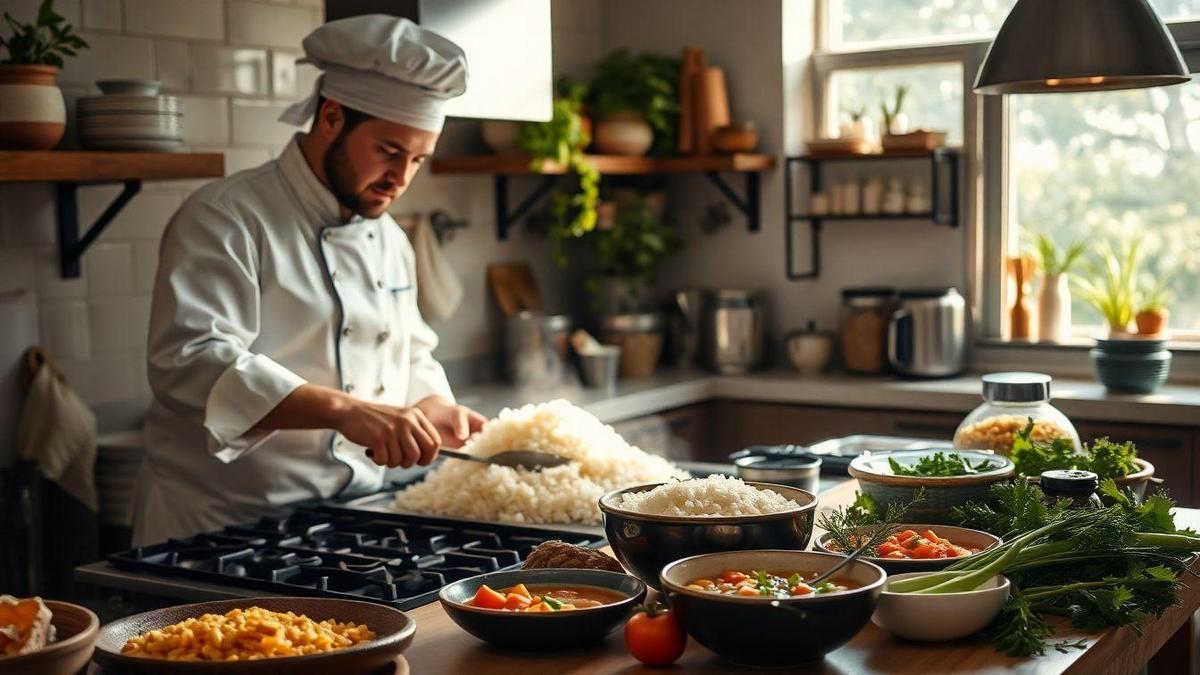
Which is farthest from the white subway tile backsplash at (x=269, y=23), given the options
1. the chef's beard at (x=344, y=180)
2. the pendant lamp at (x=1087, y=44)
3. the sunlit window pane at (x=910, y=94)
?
the pendant lamp at (x=1087, y=44)

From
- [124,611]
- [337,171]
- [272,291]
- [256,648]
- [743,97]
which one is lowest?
[124,611]

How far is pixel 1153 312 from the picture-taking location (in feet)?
14.2

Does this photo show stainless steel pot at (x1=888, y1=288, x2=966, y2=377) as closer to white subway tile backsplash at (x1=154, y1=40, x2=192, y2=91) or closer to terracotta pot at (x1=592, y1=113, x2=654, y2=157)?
terracotta pot at (x1=592, y1=113, x2=654, y2=157)

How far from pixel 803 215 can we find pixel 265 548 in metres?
3.08

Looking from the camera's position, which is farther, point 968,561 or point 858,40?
point 858,40

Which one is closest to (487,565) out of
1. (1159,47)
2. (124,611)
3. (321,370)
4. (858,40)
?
(124,611)

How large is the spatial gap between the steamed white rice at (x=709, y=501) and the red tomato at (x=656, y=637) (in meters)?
0.24

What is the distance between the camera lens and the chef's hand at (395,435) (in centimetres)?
241

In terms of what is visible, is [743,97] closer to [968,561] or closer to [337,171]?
[337,171]

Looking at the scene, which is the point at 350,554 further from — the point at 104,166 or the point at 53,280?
the point at 53,280

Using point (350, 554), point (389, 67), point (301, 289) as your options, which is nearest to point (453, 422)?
point (301, 289)

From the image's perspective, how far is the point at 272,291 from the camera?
9.16 ft

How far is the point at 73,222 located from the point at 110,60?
0.42 metres

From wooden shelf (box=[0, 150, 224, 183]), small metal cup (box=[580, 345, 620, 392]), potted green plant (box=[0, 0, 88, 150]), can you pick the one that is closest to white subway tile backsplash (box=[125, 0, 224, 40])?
potted green plant (box=[0, 0, 88, 150])
